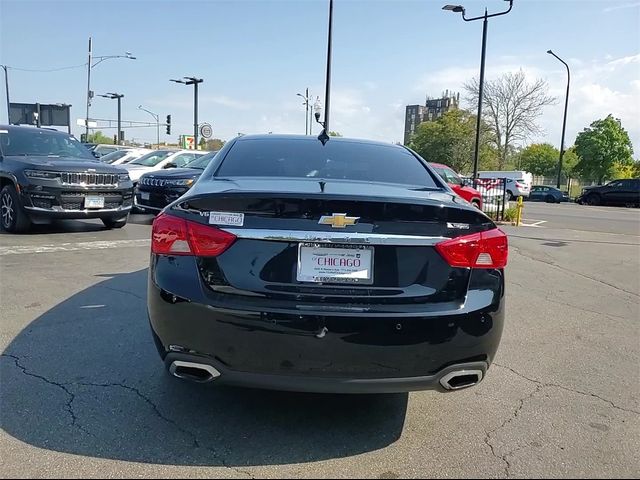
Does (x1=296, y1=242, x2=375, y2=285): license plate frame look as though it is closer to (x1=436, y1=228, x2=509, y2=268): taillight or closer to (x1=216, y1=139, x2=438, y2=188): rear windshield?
(x1=436, y1=228, x2=509, y2=268): taillight

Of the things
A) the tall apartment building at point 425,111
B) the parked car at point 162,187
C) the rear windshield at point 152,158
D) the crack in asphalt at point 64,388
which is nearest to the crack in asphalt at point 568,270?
the parked car at point 162,187

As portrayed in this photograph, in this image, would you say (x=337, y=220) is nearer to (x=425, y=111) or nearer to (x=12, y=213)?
(x=12, y=213)

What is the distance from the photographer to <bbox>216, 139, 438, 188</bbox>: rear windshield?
10.8 ft

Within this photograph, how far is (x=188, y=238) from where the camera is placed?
2.56 m

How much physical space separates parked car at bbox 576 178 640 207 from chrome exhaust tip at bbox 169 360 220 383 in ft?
117

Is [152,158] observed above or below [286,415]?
above

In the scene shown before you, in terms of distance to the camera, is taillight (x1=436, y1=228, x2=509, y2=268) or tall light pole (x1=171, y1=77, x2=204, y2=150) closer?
taillight (x1=436, y1=228, x2=509, y2=268)

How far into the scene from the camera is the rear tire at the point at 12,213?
28.7 ft

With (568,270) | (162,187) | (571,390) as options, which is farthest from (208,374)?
(162,187)

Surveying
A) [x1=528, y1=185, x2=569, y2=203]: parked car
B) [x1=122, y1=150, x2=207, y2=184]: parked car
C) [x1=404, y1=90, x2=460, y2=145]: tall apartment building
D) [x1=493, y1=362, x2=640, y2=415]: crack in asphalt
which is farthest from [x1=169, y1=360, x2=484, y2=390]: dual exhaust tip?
[x1=404, y1=90, x2=460, y2=145]: tall apartment building

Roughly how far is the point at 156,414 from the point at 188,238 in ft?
3.64

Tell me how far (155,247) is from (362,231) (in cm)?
106

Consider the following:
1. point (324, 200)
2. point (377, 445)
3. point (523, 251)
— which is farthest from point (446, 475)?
point (523, 251)

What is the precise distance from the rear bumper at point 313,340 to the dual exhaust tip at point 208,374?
1.3 inches
